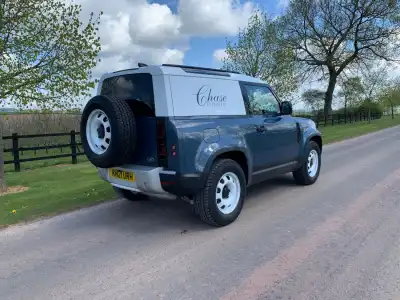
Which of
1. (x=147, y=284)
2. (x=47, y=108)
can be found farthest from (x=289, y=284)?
(x=47, y=108)

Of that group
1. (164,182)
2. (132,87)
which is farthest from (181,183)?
(132,87)

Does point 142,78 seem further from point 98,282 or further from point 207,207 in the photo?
point 98,282

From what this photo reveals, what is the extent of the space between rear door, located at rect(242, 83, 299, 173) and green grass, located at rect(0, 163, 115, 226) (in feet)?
9.57

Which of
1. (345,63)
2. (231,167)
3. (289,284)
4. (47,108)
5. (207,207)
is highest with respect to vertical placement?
(345,63)

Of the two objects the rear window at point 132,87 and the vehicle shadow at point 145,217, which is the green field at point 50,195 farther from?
the rear window at point 132,87

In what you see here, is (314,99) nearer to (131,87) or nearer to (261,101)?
(261,101)

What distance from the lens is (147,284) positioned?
3.18m

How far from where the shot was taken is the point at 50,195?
651cm

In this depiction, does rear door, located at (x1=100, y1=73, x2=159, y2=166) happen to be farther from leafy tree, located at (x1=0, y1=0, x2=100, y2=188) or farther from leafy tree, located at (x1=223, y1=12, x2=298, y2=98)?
leafy tree, located at (x1=223, y1=12, x2=298, y2=98)

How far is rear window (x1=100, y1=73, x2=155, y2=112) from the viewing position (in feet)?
14.5

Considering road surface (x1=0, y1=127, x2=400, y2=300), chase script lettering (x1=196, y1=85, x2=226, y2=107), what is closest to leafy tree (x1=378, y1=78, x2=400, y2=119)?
road surface (x1=0, y1=127, x2=400, y2=300)

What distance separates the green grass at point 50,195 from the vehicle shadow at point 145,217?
0.55 m

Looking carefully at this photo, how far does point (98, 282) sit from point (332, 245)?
102 inches

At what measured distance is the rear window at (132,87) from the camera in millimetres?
4410
